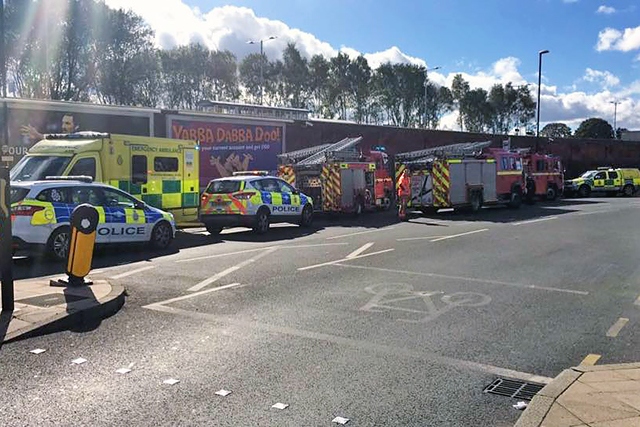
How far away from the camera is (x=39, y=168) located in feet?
45.8

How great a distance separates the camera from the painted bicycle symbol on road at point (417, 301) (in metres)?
7.25

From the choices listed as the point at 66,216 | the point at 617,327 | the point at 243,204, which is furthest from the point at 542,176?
the point at 617,327

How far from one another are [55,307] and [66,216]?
15.2ft

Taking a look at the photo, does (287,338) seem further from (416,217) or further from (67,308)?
(416,217)

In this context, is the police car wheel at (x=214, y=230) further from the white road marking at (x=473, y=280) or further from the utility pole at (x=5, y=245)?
the utility pole at (x=5, y=245)

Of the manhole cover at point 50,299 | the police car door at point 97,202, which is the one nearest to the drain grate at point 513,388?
the manhole cover at point 50,299

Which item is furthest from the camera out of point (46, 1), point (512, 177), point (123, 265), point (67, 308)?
point (46, 1)

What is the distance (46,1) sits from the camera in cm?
3356

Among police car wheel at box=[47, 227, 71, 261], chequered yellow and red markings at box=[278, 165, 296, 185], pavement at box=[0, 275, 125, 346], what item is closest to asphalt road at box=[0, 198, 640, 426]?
pavement at box=[0, 275, 125, 346]

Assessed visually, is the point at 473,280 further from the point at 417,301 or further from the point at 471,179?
the point at 471,179

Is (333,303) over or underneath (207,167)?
underneath

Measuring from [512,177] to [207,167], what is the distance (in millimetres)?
13540

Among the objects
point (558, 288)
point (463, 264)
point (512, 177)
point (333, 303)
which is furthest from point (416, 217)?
point (333, 303)

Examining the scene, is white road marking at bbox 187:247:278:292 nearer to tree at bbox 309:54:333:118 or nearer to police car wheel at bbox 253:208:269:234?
police car wheel at bbox 253:208:269:234
